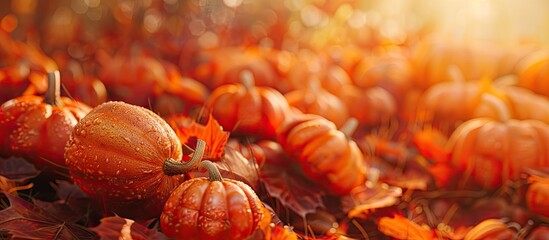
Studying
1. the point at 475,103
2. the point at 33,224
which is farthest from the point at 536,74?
the point at 33,224

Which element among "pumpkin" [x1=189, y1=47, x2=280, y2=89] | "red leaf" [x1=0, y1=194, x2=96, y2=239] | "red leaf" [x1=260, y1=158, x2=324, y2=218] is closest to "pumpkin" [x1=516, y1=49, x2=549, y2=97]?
"pumpkin" [x1=189, y1=47, x2=280, y2=89]

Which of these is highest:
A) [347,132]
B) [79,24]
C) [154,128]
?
[154,128]

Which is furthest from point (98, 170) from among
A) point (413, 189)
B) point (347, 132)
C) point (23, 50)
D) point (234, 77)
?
point (23, 50)

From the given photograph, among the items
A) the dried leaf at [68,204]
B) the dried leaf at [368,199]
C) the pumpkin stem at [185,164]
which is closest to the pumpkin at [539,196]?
the dried leaf at [368,199]

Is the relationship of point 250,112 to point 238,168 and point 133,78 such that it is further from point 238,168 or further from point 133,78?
point 133,78

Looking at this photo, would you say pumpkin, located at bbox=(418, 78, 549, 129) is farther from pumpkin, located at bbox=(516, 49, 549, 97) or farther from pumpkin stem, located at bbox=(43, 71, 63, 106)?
pumpkin stem, located at bbox=(43, 71, 63, 106)

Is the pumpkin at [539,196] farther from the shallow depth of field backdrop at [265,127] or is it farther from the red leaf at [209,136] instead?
the red leaf at [209,136]

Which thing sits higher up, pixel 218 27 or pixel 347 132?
pixel 347 132

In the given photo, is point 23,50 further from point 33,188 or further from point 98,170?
point 98,170
